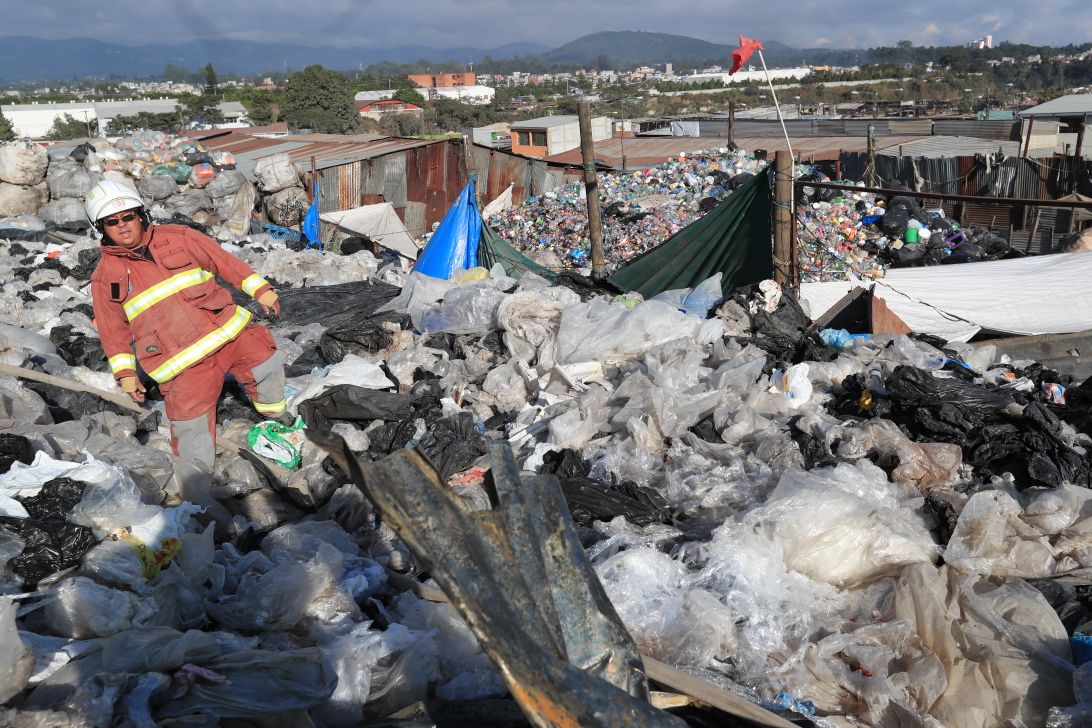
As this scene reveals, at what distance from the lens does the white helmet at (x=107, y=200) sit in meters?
3.47

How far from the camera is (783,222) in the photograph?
5.58m

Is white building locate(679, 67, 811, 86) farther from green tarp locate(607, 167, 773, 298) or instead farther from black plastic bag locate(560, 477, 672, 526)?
black plastic bag locate(560, 477, 672, 526)

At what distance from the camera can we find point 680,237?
623cm

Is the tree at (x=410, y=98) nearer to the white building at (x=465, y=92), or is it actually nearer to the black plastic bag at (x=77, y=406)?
the white building at (x=465, y=92)

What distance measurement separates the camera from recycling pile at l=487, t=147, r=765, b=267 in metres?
10.6

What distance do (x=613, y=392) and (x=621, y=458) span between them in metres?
0.60

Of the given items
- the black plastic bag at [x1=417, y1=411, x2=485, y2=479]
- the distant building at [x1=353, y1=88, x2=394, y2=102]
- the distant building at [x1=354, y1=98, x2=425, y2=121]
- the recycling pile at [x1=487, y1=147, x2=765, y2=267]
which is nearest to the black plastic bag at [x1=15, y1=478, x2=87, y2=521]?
the black plastic bag at [x1=417, y1=411, x2=485, y2=479]

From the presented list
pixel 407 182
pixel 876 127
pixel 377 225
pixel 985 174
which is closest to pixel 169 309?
pixel 377 225

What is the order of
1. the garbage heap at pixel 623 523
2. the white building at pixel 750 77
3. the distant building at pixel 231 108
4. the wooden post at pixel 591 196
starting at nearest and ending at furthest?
the garbage heap at pixel 623 523 < the wooden post at pixel 591 196 < the distant building at pixel 231 108 < the white building at pixel 750 77

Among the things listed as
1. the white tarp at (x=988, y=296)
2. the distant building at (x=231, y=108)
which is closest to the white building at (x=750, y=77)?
the distant building at (x=231, y=108)

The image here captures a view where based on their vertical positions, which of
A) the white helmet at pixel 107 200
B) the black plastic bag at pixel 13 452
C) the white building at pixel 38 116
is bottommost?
the black plastic bag at pixel 13 452

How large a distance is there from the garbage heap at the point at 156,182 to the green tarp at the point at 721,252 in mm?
6414

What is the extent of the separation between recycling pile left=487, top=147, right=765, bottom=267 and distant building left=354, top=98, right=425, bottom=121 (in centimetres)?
4283

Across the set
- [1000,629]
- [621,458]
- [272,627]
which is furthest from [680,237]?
[272,627]
